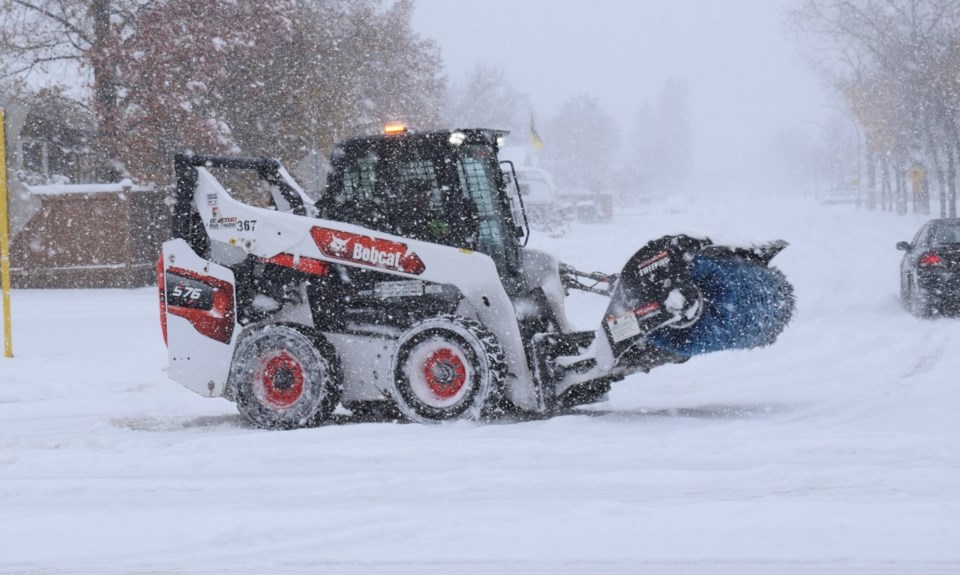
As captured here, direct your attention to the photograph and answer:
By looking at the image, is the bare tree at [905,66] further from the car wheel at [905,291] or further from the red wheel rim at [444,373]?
the red wheel rim at [444,373]

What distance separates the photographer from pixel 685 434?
7504mm

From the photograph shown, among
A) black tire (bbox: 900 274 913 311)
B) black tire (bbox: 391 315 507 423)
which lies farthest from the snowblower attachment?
black tire (bbox: 900 274 913 311)

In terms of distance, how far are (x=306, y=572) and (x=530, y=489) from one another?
1.64 meters

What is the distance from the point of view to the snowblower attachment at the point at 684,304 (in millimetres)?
7812

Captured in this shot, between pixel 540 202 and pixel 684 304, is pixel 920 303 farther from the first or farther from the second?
pixel 540 202

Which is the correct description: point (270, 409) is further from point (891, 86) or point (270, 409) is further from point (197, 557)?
point (891, 86)

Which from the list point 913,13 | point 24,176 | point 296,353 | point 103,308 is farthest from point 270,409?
point 913,13

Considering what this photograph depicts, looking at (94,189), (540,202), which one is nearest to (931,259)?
(94,189)

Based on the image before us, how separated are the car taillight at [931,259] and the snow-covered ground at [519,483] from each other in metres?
5.32

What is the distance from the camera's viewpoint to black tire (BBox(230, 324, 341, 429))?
27.3ft

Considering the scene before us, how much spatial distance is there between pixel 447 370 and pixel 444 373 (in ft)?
0.12

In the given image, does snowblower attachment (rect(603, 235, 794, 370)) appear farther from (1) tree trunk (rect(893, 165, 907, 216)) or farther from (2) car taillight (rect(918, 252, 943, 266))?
(1) tree trunk (rect(893, 165, 907, 216))

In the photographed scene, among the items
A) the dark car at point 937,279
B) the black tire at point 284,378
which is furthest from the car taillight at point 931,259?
the black tire at point 284,378

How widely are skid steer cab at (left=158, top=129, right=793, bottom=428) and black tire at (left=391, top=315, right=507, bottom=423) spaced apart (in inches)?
0.4
